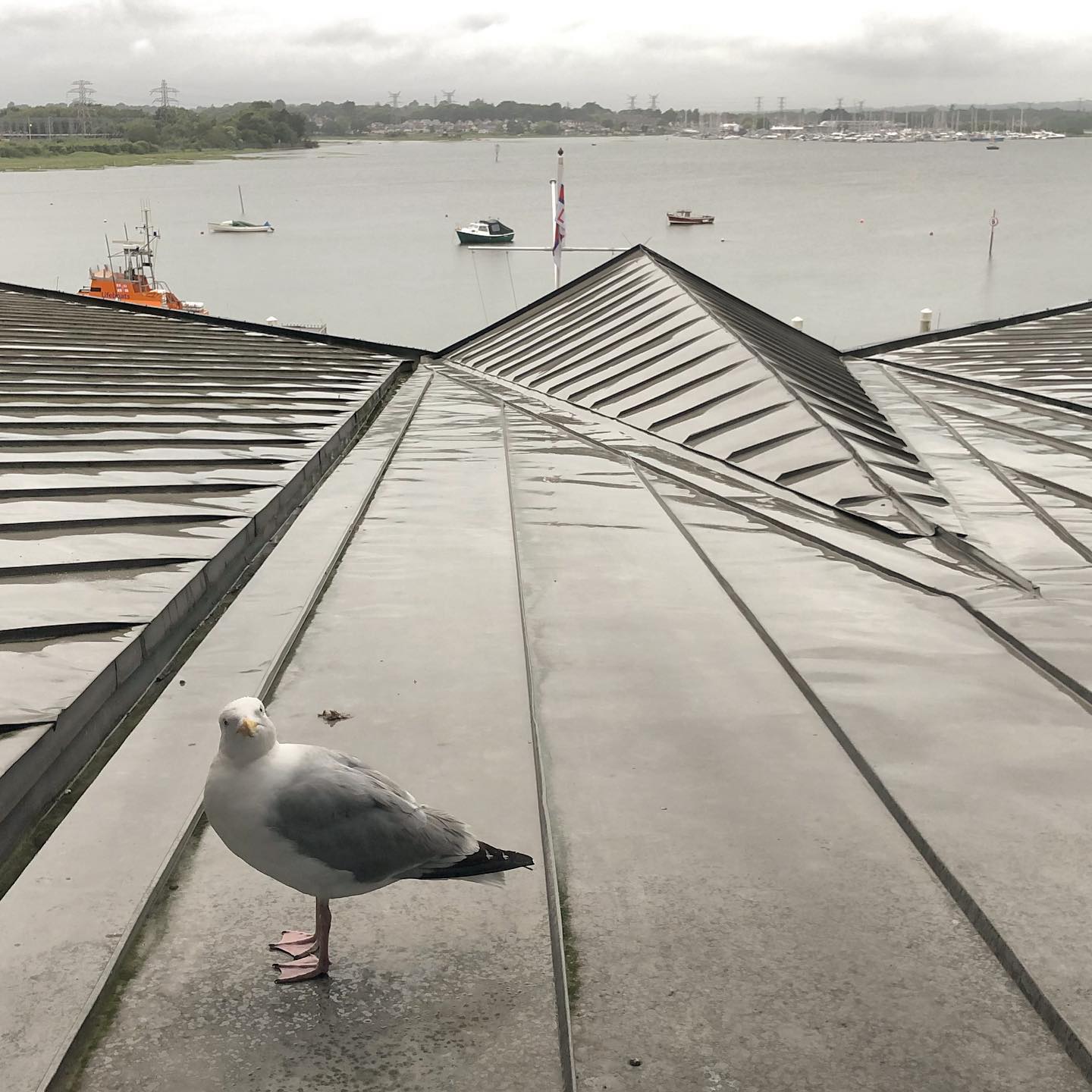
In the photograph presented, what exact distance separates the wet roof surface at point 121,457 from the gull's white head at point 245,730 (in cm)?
288

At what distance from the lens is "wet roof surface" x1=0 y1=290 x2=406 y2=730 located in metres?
8.12

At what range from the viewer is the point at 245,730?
4199 mm

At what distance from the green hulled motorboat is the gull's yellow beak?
109m

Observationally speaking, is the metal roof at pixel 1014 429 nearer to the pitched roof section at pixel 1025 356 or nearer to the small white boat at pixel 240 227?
the pitched roof section at pixel 1025 356

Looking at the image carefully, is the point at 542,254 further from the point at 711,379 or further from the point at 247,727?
the point at 247,727

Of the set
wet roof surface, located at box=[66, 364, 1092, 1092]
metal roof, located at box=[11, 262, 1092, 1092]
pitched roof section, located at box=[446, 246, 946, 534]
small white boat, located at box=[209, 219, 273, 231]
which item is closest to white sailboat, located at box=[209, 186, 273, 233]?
small white boat, located at box=[209, 219, 273, 231]

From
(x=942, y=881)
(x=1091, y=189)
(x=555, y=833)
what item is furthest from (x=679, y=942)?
(x=1091, y=189)

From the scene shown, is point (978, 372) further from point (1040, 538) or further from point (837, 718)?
point (837, 718)

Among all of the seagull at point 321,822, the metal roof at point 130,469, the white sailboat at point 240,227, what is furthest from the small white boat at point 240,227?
the seagull at point 321,822

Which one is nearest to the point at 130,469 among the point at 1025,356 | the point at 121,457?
the point at 121,457

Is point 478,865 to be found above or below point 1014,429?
above

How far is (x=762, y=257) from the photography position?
105 meters

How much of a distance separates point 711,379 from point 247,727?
1548cm

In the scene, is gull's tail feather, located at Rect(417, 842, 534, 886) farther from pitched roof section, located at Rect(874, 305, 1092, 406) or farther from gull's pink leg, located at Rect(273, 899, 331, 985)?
pitched roof section, located at Rect(874, 305, 1092, 406)
